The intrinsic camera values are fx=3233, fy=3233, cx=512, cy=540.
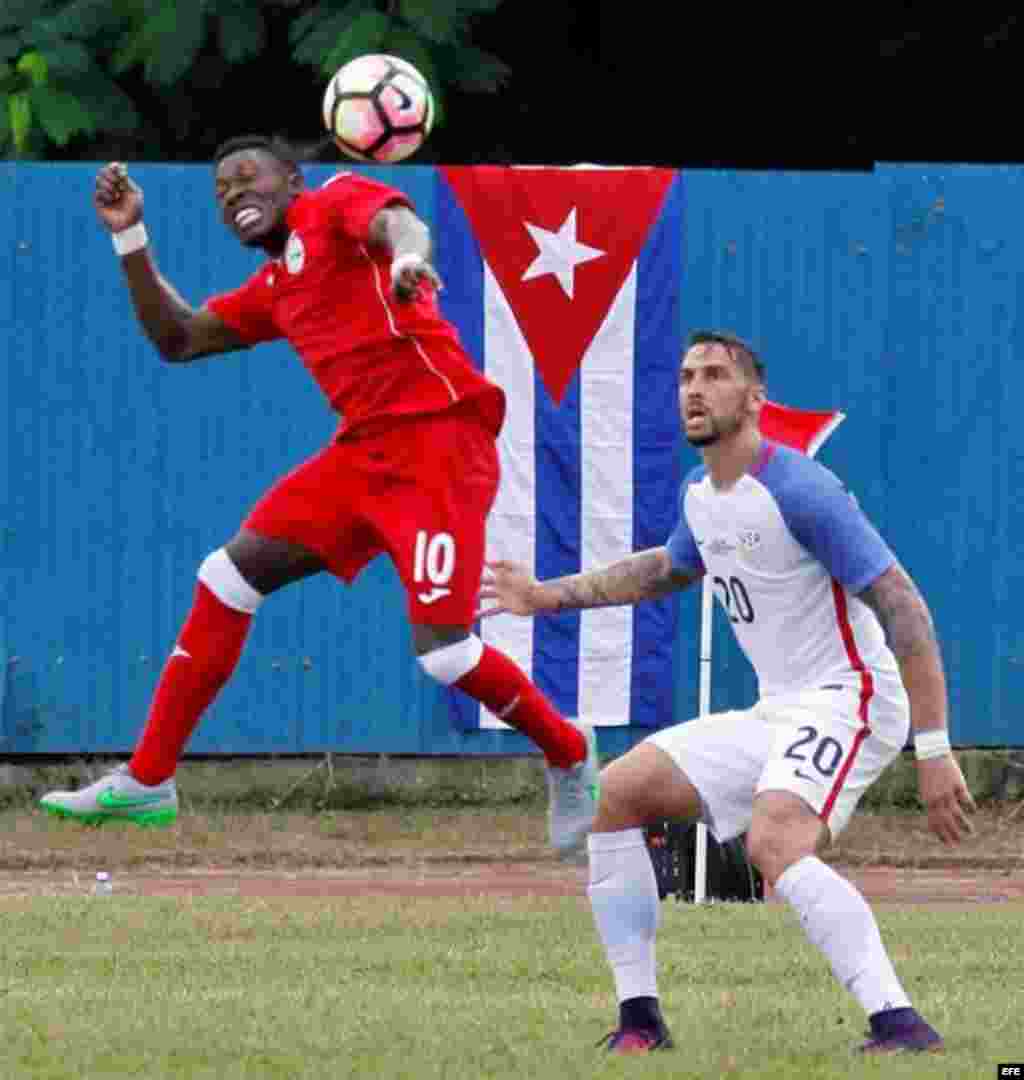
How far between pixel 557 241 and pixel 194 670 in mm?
6230

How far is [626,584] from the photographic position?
30.3 ft

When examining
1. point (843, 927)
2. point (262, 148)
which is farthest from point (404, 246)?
point (843, 927)

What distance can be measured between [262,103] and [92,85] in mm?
1143

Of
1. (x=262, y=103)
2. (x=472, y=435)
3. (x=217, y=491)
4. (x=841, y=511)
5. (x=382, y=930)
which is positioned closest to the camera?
(x=841, y=511)

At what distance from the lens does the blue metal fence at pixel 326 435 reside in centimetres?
1515

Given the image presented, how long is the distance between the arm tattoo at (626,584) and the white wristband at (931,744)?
1.00 m

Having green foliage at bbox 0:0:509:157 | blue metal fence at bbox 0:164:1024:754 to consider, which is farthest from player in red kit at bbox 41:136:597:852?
green foliage at bbox 0:0:509:157

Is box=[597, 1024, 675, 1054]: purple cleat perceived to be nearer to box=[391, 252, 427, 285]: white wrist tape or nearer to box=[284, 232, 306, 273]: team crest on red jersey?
box=[391, 252, 427, 285]: white wrist tape

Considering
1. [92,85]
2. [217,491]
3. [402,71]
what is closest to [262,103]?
[92,85]

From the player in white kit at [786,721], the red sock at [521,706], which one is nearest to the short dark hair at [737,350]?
the player in white kit at [786,721]

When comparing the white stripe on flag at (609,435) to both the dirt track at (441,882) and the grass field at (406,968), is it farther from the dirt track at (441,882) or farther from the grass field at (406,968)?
the grass field at (406,968)

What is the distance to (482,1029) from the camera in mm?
9328

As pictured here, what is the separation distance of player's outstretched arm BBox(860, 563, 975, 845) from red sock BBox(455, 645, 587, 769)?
109cm

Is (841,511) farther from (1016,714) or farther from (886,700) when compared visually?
(1016,714)
